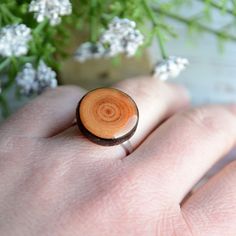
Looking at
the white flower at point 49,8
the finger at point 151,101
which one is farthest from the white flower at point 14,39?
the finger at point 151,101

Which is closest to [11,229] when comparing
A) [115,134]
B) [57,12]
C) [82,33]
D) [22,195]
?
[22,195]

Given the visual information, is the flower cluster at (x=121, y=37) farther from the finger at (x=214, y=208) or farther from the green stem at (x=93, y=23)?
the finger at (x=214, y=208)

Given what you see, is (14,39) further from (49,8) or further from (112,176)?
(112,176)

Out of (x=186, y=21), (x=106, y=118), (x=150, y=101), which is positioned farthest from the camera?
(x=186, y=21)

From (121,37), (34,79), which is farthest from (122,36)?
(34,79)

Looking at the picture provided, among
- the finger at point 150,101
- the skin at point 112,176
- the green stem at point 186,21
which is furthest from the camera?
the green stem at point 186,21

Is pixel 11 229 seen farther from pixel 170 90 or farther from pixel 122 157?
pixel 170 90

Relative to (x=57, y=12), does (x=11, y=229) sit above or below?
below
